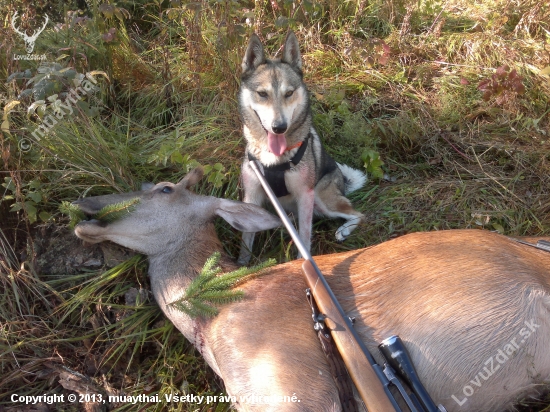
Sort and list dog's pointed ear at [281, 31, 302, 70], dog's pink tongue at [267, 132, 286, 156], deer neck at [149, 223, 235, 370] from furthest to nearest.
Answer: dog's pointed ear at [281, 31, 302, 70] < dog's pink tongue at [267, 132, 286, 156] < deer neck at [149, 223, 235, 370]

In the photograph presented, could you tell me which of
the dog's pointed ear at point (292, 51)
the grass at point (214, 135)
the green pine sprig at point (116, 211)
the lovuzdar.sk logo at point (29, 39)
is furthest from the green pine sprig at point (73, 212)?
the dog's pointed ear at point (292, 51)

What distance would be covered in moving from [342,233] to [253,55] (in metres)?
1.77

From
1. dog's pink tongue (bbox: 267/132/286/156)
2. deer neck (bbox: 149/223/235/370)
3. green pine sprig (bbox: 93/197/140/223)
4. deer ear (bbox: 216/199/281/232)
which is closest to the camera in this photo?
deer neck (bbox: 149/223/235/370)

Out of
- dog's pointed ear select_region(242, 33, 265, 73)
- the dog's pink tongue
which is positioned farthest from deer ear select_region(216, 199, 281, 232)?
dog's pointed ear select_region(242, 33, 265, 73)

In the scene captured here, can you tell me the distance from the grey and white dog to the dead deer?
1087 millimetres

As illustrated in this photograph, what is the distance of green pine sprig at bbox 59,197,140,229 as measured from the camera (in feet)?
10.8

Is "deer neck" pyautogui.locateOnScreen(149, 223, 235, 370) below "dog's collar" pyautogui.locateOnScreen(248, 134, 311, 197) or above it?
below

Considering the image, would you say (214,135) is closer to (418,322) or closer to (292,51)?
(292,51)

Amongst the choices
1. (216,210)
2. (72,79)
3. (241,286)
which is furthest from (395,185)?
(72,79)

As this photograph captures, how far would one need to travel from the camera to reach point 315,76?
18.6 ft

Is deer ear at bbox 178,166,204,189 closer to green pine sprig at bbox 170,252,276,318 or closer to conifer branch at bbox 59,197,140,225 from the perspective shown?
conifer branch at bbox 59,197,140,225

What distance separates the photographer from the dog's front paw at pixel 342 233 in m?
Answer: 4.22

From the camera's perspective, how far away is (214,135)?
4758 mm

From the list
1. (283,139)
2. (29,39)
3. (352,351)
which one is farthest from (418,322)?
(29,39)
